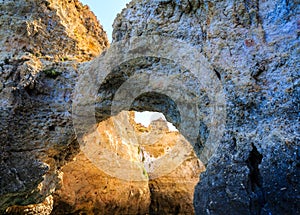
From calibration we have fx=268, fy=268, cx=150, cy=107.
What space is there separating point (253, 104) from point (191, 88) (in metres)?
0.82

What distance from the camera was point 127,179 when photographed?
7457mm

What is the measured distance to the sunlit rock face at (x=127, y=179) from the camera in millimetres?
6320

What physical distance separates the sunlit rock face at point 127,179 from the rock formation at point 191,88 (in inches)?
53.6

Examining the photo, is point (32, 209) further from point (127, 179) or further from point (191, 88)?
point (191, 88)

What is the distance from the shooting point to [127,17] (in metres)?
3.86

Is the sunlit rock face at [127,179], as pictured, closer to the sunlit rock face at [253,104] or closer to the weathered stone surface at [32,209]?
the weathered stone surface at [32,209]

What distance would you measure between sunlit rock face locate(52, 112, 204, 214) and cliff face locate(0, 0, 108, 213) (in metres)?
1.82

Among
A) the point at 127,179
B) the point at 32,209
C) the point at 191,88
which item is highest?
the point at 191,88

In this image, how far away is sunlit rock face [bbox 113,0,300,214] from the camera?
219 centimetres

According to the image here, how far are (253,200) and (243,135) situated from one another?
0.59 m

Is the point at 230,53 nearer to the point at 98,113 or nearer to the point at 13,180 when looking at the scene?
the point at 98,113

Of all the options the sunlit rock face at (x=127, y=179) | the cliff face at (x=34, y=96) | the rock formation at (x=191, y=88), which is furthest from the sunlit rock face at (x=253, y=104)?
the sunlit rock face at (x=127, y=179)

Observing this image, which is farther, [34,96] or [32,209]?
[32,209]

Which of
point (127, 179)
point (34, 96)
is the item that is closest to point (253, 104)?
point (34, 96)
